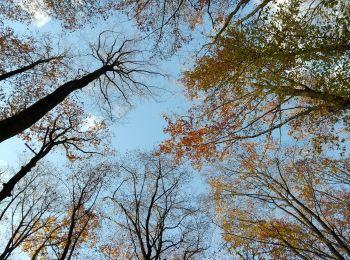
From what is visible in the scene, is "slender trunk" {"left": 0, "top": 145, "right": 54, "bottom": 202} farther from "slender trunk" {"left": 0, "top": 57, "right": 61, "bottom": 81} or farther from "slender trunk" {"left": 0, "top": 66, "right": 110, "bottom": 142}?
"slender trunk" {"left": 0, "top": 57, "right": 61, "bottom": 81}

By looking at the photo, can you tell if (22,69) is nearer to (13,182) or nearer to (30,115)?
(30,115)

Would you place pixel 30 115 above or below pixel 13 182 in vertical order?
above

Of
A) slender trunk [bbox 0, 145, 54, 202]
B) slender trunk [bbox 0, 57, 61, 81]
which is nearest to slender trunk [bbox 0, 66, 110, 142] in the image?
slender trunk [bbox 0, 145, 54, 202]

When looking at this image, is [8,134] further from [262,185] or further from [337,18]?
[262,185]

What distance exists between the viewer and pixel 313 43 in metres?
6.95

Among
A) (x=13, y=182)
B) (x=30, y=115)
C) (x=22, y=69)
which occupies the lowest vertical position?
(x=13, y=182)

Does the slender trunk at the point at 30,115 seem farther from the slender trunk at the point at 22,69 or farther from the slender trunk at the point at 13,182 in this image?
the slender trunk at the point at 22,69

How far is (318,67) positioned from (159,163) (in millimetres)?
7478

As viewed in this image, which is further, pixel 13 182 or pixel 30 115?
pixel 13 182

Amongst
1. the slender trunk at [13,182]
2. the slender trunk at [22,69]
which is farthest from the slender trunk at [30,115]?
the slender trunk at [22,69]

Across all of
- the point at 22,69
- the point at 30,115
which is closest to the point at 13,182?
the point at 30,115

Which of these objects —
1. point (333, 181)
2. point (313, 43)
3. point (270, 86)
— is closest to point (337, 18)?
point (313, 43)


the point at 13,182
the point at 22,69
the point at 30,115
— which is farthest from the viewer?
the point at 22,69

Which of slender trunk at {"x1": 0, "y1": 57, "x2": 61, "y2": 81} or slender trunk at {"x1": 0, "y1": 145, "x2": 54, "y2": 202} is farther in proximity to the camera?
slender trunk at {"x1": 0, "y1": 57, "x2": 61, "y2": 81}
